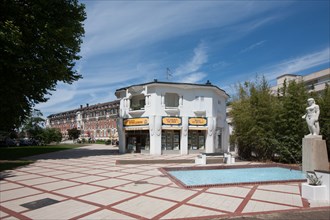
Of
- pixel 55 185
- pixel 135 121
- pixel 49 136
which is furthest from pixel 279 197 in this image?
pixel 49 136

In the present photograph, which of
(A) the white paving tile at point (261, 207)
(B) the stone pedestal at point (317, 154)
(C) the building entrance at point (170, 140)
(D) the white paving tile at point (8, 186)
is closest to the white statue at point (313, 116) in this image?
(B) the stone pedestal at point (317, 154)

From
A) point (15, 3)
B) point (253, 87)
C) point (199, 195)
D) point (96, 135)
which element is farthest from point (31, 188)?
point (96, 135)

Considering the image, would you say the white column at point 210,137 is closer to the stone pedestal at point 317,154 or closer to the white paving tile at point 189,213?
the stone pedestal at point 317,154

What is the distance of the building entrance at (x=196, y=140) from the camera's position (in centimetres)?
2941

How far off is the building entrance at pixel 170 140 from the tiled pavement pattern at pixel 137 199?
1583 cm

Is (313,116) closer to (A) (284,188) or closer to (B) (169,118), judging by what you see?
(A) (284,188)

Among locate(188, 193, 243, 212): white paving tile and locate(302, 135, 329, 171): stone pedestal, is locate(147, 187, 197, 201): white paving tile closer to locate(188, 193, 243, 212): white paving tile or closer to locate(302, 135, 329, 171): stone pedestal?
locate(188, 193, 243, 212): white paving tile

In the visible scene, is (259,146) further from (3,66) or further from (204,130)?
(3,66)

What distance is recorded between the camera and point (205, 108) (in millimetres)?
29469

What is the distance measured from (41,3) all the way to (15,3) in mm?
1790

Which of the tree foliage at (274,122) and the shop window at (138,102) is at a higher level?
the shop window at (138,102)

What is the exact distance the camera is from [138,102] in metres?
31.2

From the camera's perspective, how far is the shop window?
29.9 meters

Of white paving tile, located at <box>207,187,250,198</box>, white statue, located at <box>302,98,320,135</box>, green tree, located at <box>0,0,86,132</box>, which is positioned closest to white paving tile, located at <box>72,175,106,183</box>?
white paving tile, located at <box>207,187,250,198</box>
